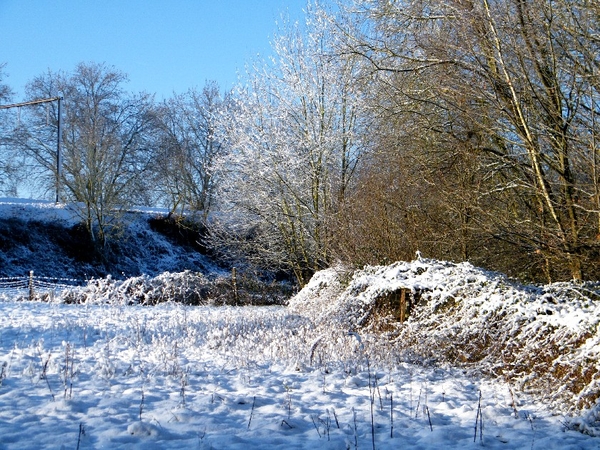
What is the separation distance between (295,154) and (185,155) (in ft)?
62.4

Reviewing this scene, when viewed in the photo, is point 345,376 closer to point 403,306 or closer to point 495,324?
point 495,324

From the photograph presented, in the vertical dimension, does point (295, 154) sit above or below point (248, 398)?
above

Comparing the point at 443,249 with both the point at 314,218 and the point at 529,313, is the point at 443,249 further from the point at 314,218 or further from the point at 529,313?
the point at 314,218

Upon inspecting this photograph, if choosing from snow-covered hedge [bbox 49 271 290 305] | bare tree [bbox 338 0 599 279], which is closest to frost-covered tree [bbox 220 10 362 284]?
snow-covered hedge [bbox 49 271 290 305]

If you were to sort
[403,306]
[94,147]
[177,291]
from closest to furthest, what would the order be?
[403,306]
[177,291]
[94,147]

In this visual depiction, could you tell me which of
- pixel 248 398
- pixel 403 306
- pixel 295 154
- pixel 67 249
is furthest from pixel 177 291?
pixel 248 398

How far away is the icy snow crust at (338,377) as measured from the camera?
14.4 feet

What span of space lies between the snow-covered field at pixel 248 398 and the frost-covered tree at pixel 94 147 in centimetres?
1985

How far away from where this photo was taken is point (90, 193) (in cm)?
2708

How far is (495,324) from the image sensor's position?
704 cm

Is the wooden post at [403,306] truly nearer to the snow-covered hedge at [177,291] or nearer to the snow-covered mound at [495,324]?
the snow-covered mound at [495,324]

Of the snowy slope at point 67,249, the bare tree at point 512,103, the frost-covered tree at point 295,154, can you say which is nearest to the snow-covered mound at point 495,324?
the bare tree at point 512,103

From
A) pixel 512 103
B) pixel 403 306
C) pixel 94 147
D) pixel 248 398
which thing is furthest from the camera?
pixel 94 147

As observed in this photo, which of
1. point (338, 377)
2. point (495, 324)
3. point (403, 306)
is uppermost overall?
point (403, 306)
